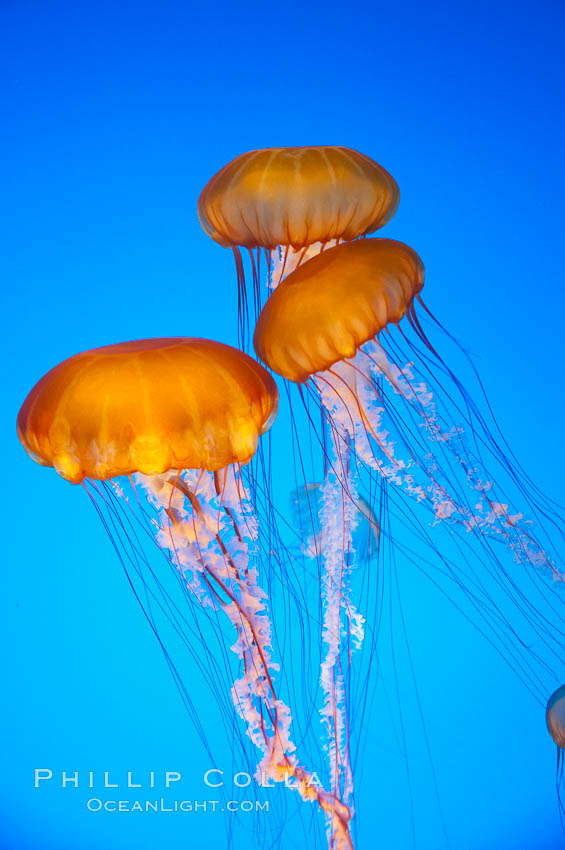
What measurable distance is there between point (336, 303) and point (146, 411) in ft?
2.44

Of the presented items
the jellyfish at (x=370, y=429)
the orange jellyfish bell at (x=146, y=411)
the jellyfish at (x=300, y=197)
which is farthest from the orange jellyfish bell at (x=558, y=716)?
the jellyfish at (x=300, y=197)

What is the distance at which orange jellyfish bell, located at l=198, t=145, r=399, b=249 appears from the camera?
3.20 m

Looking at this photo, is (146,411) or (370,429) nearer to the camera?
(146,411)

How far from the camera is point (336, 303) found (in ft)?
9.05

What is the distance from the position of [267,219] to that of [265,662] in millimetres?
1789

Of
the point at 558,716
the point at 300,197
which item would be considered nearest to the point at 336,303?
the point at 300,197

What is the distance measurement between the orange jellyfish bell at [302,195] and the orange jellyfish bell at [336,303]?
0.42 meters

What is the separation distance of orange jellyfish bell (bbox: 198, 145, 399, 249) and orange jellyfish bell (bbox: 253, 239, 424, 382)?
42cm

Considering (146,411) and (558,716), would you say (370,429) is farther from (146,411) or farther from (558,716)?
(558,716)

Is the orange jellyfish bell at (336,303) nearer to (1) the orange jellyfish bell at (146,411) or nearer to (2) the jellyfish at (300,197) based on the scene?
(1) the orange jellyfish bell at (146,411)

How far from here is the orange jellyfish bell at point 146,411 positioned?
8.71 ft

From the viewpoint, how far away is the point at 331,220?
329 centimetres

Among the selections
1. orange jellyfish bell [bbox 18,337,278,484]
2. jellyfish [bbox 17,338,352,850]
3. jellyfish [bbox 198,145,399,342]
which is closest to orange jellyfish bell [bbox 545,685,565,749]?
jellyfish [bbox 17,338,352,850]

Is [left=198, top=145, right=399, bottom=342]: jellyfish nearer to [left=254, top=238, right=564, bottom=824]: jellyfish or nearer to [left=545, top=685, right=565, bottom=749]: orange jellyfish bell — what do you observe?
[left=254, top=238, right=564, bottom=824]: jellyfish
